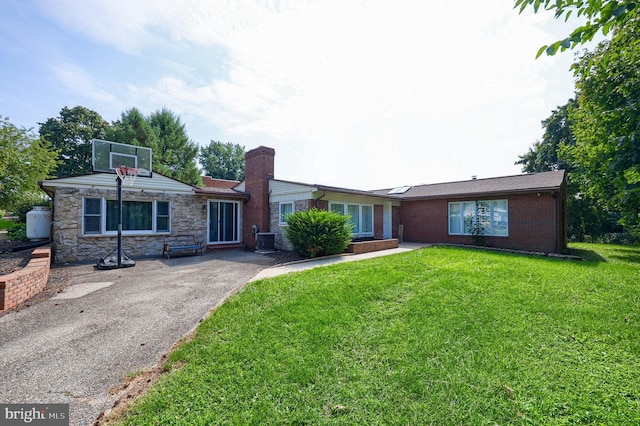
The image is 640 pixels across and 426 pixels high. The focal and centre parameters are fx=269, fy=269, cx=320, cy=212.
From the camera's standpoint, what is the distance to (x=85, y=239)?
388 inches

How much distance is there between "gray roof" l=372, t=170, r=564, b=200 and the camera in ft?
37.6

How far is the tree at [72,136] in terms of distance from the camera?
2653 centimetres

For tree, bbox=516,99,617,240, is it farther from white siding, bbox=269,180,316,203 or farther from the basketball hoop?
the basketball hoop

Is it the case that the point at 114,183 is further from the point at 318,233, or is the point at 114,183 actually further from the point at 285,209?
the point at 318,233

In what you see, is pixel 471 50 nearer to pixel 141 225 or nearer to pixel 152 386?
pixel 152 386

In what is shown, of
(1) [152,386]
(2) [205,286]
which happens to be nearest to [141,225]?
(2) [205,286]

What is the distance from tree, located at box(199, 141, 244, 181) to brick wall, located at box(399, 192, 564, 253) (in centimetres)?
3436

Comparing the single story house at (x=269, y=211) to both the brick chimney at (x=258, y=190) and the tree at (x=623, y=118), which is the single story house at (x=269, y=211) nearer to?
the brick chimney at (x=258, y=190)

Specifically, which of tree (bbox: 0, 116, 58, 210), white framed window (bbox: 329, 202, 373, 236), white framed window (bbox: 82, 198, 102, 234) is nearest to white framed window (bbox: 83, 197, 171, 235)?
white framed window (bbox: 82, 198, 102, 234)

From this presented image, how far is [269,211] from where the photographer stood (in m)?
13.1

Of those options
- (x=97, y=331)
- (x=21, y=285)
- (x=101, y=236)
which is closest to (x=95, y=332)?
(x=97, y=331)

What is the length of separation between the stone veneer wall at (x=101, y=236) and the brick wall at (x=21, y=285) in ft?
11.6

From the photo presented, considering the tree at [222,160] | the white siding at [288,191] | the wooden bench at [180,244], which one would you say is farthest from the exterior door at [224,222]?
the tree at [222,160]

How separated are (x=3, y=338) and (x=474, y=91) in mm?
11640
